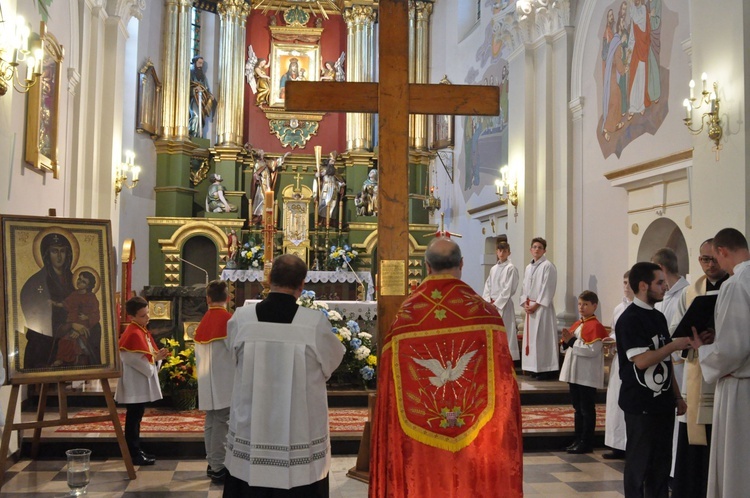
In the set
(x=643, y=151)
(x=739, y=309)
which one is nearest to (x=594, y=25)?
(x=643, y=151)

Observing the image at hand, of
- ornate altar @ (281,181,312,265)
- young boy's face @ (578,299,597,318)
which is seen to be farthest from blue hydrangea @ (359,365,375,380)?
ornate altar @ (281,181,312,265)

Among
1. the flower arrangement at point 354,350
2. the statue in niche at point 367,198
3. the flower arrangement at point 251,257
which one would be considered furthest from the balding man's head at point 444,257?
the statue in niche at point 367,198

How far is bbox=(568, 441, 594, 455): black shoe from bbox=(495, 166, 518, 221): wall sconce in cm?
611

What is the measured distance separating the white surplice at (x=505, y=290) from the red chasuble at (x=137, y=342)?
5.16m

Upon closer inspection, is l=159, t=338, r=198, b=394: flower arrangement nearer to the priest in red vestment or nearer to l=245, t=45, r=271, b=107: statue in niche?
the priest in red vestment

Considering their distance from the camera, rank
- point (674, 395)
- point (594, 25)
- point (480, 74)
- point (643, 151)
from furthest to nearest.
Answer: point (480, 74) < point (594, 25) < point (643, 151) < point (674, 395)

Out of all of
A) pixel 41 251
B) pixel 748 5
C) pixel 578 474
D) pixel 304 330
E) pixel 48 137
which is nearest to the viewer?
pixel 304 330

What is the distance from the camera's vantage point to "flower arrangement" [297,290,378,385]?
27.3 feet

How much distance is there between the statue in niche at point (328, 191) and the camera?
1766cm

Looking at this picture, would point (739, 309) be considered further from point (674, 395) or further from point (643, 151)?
point (643, 151)

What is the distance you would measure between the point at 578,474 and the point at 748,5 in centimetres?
428

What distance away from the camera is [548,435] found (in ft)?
22.7

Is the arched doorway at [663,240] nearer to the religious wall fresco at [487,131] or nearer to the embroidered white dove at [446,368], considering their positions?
the religious wall fresco at [487,131]

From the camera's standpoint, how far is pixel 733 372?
3.95m
